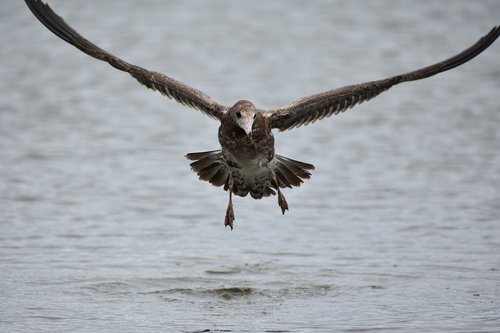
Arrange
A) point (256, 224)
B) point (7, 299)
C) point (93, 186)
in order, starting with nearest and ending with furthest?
point (7, 299) → point (256, 224) → point (93, 186)

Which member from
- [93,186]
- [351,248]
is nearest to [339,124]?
[93,186]

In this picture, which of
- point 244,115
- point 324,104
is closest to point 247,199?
point 324,104

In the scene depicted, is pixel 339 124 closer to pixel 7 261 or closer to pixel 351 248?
pixel 351 248

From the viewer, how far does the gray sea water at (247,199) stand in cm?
864

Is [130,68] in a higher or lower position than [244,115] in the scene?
higher

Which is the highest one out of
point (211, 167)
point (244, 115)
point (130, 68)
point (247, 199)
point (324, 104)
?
→ point (130, 68)

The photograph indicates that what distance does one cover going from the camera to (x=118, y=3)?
83.0ft

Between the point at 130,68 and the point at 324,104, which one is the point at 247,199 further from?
the point at 130,68

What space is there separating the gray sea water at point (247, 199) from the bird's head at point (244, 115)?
1.42 m

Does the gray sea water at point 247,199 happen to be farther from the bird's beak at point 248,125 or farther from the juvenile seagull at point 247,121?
the bird's beak at point 248,125

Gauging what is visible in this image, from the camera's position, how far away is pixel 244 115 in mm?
9242

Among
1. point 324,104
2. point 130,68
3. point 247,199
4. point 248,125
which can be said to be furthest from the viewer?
point 247,199

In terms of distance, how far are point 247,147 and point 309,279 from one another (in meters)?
1.33

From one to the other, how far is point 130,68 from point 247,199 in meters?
3.40
